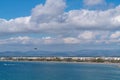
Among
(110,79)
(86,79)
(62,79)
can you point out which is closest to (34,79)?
(62,79)

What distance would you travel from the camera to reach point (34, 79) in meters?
85.2

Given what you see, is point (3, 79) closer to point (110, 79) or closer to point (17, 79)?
point (17, 79)

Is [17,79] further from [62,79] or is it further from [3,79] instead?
[62,79]

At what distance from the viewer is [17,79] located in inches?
3369

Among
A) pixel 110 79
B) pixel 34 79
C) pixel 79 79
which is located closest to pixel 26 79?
pixel 34 79

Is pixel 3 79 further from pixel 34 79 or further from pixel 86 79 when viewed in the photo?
pixel 86 79

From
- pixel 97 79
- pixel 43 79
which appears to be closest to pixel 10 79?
pixel 43 79

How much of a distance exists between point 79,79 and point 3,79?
19.7 m

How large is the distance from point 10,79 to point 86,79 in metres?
19.8

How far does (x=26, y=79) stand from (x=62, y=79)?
9.39 meters

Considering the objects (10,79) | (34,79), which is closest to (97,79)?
(34,79)

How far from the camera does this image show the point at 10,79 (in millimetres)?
85562

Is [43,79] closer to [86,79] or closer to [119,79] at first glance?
[86,79]

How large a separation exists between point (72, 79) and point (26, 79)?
11951mm
